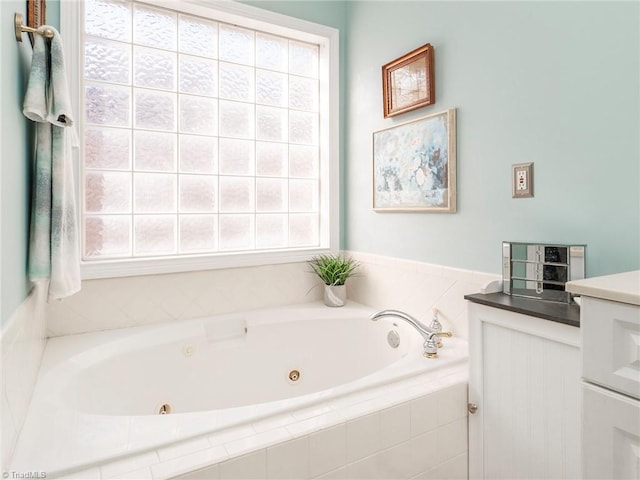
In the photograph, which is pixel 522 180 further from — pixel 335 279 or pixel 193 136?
pixel 193 136

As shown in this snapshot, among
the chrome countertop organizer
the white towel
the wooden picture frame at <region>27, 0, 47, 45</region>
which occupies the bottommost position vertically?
the chrome countertop organizer

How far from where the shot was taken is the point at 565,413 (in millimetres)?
1145

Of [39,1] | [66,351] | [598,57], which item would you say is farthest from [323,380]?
[39,1]

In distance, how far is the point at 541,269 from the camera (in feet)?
4.59

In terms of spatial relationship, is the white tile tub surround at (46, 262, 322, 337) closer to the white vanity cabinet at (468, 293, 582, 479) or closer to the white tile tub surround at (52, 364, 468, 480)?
the white tile tub surround at (52, 364, 468, 480)

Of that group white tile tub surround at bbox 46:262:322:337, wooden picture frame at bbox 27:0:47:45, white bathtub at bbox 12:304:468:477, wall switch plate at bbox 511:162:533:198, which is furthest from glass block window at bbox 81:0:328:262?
wall switch plate at bbox 511:162:533:198

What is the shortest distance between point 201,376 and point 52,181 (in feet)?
3.77

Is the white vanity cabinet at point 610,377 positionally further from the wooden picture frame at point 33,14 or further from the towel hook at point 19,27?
the wooden picture frame at point 33,14

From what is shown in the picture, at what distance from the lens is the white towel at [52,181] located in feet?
4.12

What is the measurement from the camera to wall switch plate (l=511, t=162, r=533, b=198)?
1540 mm

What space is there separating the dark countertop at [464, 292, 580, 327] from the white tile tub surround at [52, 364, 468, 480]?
1.07ft

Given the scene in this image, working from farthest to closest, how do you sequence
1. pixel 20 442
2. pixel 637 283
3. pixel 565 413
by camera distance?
pixel 565 413 < pixel 20 442 < pixel 637 283

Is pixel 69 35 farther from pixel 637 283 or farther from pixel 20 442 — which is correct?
pixel 637 283

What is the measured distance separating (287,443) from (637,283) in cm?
98
